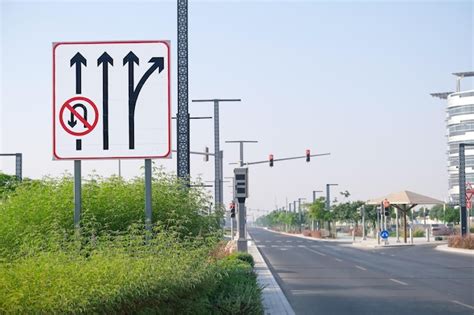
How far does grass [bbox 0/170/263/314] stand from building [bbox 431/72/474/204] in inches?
5328

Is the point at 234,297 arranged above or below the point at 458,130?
below

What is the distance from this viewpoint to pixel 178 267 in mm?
8766

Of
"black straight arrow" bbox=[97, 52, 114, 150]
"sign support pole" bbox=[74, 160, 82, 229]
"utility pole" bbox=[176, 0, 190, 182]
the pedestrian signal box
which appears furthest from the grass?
the pedestrian signal box

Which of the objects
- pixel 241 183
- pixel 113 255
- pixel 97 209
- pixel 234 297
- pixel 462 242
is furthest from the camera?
pixel 462 242

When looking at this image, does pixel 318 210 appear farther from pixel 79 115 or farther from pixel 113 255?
pixel 113 255

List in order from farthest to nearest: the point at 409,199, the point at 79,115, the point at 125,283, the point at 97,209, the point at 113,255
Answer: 1. the point at 409,199
2. the point at 97,209
3. the point at 79,115
4. the point at 113,255
5. the point at 125,283

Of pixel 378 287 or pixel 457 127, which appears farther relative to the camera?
pixel 457 127

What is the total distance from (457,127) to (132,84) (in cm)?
14469

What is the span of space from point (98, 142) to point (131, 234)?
154 centimetres

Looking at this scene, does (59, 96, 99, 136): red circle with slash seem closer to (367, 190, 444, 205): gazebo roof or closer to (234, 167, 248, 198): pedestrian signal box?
(234, 167, 248, 198): pedestrian signal box

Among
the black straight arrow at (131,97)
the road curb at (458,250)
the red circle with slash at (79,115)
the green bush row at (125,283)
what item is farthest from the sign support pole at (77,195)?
the road curb at (458,250)

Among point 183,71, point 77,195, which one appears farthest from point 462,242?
point 77,195

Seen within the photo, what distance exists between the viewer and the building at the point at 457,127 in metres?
144

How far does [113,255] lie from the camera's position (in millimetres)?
9000
